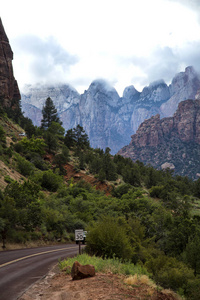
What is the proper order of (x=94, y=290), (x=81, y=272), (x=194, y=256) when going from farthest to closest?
(x=194, y=256)
(x=81, y=272)
(x=94, y=290)

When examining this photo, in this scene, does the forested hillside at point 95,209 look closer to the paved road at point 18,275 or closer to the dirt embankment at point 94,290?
the dirt embankment at point 94,290

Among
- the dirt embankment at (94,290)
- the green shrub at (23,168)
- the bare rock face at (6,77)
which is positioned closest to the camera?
the dirt embankment at (94,290)

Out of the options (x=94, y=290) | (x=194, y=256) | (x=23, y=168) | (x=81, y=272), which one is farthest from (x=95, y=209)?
(x=94, y=290)

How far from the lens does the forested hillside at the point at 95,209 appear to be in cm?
1459

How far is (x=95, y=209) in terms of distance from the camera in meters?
41.5

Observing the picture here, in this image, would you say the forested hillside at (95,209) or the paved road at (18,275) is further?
the forested hillside at (95,209)

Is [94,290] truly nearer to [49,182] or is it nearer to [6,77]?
[49,182]

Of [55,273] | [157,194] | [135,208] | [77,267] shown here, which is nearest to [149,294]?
[77,267]

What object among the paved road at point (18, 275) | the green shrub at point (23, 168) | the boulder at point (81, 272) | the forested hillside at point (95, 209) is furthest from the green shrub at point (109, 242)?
the green shrub at point (23, 168)

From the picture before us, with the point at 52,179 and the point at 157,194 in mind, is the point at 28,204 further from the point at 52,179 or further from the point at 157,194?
the point at 157,194

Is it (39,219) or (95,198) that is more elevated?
(95,198)

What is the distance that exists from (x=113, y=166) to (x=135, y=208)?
1062 inches

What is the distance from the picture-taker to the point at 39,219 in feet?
85.9

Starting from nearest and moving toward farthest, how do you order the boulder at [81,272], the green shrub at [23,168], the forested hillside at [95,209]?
1. the boulder at [81,272]
2. the forested hillside at [95,209]
3. the green shrub at [23,168]
